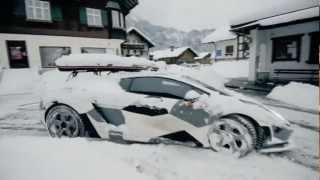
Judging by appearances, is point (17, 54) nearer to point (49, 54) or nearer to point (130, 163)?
point (49, 54)

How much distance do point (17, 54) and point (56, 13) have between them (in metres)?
4.32

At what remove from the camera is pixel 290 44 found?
12086mm

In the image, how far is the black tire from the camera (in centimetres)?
408

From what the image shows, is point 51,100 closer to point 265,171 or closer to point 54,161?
point 54,161

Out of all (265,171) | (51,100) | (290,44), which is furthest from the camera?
(290,44)

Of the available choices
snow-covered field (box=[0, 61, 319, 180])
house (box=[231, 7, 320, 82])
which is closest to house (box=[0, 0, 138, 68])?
house (box=[231, 7, 320, 82])

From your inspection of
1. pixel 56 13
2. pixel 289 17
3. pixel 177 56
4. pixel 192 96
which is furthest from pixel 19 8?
pixel 177 56

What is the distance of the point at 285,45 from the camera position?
12211mm

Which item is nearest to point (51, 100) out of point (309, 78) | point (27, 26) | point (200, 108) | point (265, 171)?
point (200, 108)

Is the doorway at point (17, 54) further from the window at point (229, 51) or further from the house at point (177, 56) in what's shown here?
the house at point (177, 56)

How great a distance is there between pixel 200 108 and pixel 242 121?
0.68 meters

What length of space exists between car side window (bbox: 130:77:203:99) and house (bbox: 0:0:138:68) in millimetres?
14451

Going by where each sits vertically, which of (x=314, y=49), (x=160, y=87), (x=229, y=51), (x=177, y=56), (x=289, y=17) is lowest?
(x=160, y=87)

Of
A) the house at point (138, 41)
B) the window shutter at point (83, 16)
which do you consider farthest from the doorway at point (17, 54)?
the house at point (138, 41)
